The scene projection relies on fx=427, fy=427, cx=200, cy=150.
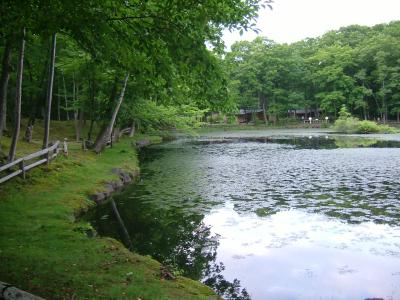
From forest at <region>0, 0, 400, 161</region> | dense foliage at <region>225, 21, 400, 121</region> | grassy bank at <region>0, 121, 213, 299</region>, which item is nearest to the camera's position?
grassy bank at <region>0, 121, 213, 299</region>

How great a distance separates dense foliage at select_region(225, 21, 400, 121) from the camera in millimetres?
83500

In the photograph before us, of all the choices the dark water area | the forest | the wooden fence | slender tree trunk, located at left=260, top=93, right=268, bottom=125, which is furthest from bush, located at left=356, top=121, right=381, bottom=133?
the wooden fence

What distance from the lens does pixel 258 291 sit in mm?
9336

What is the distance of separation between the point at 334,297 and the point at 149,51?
6.59 metres

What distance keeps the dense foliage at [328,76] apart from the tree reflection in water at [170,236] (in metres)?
68.0

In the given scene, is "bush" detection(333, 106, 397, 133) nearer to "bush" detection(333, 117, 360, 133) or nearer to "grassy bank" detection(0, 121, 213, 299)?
"bush" detection(333, 117, 360, 133)

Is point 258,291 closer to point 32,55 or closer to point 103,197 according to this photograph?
point 103,197

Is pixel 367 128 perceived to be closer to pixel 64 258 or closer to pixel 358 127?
pixel 358 127

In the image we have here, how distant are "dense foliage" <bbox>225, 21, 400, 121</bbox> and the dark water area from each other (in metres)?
62.0

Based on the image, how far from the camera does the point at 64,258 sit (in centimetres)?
911

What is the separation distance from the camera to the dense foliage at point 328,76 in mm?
83500

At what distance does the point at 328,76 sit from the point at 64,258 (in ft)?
286

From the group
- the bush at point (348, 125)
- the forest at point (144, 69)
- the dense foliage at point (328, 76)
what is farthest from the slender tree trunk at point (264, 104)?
the bush at point (348, 125)

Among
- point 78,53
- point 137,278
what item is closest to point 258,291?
point 137,278
